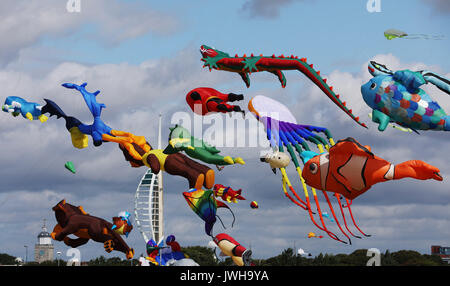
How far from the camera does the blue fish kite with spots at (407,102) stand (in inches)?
584

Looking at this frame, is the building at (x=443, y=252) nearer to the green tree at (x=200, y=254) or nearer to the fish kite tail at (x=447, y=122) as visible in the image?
the green tree at (x=200, y=254)

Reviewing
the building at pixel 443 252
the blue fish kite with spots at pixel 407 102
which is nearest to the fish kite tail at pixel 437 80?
the blue fish kite with spots at pixel 407 102

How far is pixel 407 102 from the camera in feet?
48.9

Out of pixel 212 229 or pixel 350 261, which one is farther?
pixel 350 261

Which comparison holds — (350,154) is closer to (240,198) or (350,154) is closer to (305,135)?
(305,135)

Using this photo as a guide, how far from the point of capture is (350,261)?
129 feet

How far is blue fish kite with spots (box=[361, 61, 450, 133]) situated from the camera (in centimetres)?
1484

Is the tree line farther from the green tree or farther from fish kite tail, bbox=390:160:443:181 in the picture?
fish kite tail, bbox=390:160:443:181

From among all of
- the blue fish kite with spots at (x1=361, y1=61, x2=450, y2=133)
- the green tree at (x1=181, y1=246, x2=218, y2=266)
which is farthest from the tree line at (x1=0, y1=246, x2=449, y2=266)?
the blue fish kite with spots at (x1=361, y1=61, x2=450, y2=133)

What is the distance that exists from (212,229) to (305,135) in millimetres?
3554
